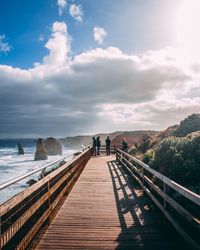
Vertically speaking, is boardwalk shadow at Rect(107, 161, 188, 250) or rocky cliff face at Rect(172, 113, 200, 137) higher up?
rocky cliff face at Rect(172, 113, 200, 137)

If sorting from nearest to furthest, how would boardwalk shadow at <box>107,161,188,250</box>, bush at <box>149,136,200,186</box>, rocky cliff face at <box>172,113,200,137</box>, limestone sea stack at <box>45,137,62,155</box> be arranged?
1. boardwalk shadow at <box>107,161,188,250</box>
2. bush at <box>149,136,200,186</box>
3. rocky cliff face at <box>172,113,200,137</box>
4. limestone sea stack at <box>45,137,62,155</box>

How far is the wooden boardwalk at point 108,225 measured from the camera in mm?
5055

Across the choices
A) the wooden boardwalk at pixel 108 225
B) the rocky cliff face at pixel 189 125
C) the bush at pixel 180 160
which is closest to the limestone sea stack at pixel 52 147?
the rocky cliff face at pixel 189 125

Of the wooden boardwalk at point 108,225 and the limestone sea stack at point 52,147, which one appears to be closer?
the wooden boardwalk at point 108,225

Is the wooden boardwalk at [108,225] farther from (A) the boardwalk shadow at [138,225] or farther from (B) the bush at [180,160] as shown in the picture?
(B) the bush at [180,160]

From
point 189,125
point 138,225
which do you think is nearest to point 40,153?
point 189,125

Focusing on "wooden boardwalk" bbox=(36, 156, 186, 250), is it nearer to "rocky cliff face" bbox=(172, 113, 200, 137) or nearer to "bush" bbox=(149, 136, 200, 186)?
"bush" bbox=(149, 136, 200, 186)

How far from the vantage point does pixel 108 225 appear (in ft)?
20.2

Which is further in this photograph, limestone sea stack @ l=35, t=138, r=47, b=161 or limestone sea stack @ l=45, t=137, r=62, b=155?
limestone sea stack @ l=45, t=137, r=62, b=155

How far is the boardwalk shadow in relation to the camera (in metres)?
5.05

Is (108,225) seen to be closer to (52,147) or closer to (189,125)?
(189,125)

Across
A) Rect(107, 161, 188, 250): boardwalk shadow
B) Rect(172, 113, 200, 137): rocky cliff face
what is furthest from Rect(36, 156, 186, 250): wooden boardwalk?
Rect(172, 113, 200, 137): rocky cliff face

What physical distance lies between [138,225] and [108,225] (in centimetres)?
64

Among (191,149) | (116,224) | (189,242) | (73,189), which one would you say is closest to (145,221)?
(116,224)
